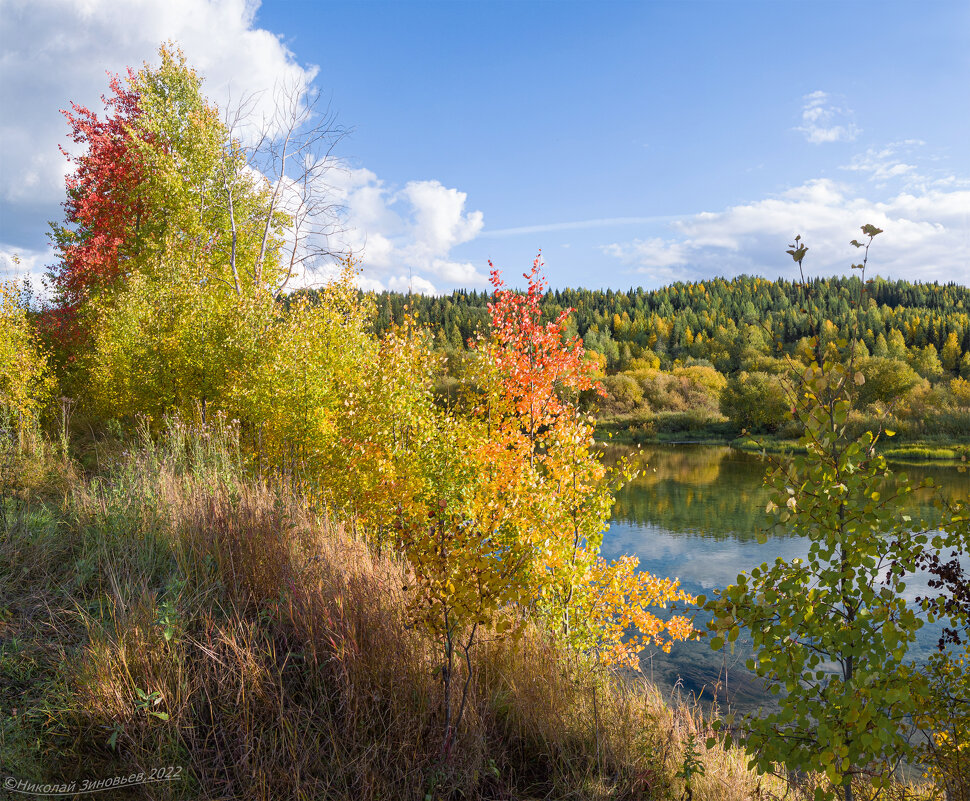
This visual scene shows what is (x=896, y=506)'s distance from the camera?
2.49 meters

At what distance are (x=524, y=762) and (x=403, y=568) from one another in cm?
190

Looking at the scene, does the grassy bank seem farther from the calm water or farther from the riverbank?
the riverbank

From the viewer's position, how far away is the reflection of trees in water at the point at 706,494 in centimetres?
2027

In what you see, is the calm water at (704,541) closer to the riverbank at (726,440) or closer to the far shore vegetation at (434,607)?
the far shore vegetation at (434,607)

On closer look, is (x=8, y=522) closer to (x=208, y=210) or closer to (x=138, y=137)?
(x=208, y=210)

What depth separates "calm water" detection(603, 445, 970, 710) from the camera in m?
9.67

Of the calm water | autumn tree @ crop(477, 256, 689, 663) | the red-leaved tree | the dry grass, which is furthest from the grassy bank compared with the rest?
the red-leaved tree

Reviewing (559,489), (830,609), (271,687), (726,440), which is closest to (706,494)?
(559,489)

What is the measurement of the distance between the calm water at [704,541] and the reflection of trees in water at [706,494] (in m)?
0.04

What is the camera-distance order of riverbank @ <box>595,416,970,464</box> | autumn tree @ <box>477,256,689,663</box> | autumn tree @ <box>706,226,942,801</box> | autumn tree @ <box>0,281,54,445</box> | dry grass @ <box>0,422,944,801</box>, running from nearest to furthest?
autumn tree @ <box>706,226,942,801</box> → dry grass @ <box>0,422,944,801</box> → autumn tree @ <box>477,256,689,663</box> → autumn tree @ <box>0,281,54,445</box> → riverbank @ <box>595,416,970,464</box>

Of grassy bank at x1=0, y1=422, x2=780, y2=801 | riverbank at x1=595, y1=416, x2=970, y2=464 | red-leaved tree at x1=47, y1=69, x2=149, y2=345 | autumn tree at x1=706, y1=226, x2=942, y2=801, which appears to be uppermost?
red-leaved tree at x1=47, y1=69, x2=149, y2=345

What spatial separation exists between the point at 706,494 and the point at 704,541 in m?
8.71

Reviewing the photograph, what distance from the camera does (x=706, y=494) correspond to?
2614 centimetres

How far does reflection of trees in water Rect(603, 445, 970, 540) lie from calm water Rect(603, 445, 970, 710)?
1.6 inches
